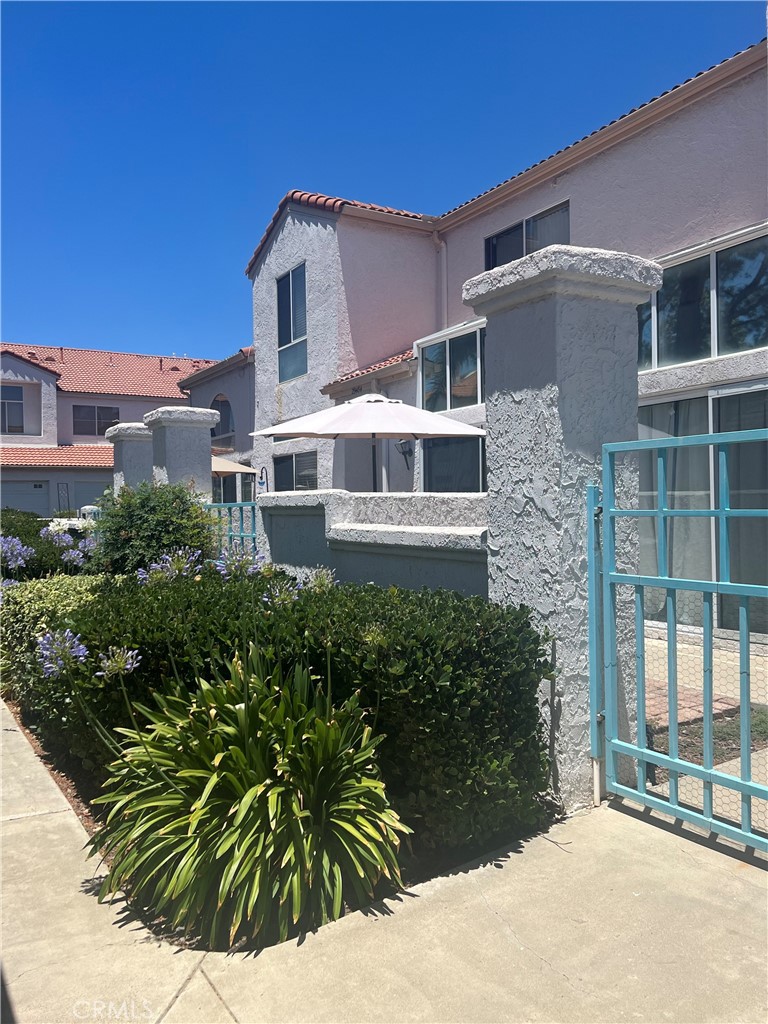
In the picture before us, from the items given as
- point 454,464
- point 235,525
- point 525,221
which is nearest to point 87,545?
point 235,525

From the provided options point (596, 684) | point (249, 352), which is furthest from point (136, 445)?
point (596, 684)

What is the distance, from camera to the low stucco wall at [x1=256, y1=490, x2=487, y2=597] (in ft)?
17.0

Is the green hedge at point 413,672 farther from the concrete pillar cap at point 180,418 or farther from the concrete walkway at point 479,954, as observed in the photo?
the concrete pillar cap at point 180,418

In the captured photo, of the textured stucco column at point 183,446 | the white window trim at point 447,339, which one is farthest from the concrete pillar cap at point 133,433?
the white window trim at point 447,339

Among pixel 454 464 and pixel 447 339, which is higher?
pixel 447 339

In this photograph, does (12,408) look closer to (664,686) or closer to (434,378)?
(434,378)

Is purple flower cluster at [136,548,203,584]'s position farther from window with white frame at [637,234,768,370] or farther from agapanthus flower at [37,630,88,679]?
window with white frame at [637,234,768,370]

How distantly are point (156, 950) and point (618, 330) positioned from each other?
384 centimetres

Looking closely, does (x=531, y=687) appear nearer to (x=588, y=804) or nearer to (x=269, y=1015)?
(x=588, y=804)

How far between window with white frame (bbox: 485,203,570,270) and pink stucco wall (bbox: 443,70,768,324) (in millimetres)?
192

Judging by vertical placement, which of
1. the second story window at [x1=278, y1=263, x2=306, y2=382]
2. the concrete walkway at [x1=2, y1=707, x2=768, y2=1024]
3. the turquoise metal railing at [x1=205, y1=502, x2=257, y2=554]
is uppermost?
the second story window at [x1=278, y1=263, x2=306, y2=382]

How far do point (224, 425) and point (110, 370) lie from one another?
18082mm

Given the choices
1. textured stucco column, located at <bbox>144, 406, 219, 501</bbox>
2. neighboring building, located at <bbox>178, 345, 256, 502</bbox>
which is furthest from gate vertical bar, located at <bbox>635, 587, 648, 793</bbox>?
neighboring building, located at <bbox>178, 345, 256, 502</bbox>

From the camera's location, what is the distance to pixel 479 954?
9.77 ft
